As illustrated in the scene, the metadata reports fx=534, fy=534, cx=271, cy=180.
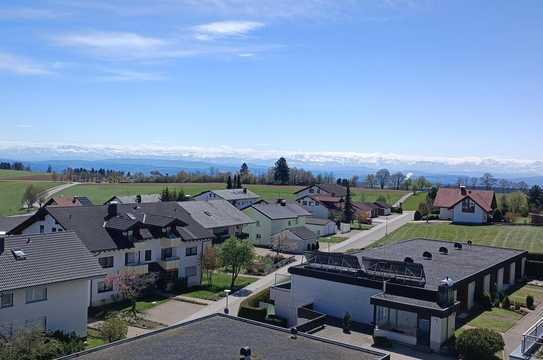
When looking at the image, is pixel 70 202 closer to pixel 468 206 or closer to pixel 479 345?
pixel 468 206

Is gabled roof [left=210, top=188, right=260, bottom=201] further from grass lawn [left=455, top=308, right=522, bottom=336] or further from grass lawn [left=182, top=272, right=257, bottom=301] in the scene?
grass lawn [left=455, top=308, right=522, bottom=336]

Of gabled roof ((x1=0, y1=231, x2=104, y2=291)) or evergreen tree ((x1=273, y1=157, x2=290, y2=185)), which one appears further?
evergreen tree ((x1=273, y1=157, x2=290, y2=185))

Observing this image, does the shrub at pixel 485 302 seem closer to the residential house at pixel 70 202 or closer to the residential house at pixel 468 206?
the residential house at pixel 468 206

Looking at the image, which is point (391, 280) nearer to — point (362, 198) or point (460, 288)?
point (460, 288)

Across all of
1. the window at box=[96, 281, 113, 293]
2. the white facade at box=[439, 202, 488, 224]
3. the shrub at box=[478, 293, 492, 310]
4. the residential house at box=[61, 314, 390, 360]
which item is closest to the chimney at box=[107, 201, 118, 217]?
the window at box=[96, 281, 113, 293]

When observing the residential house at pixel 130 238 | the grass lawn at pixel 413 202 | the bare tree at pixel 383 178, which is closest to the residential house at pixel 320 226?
the residential house at pixel 130 238

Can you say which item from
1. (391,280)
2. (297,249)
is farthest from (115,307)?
(297,249)

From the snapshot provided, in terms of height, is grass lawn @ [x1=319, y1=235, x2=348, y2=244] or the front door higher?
the front door
